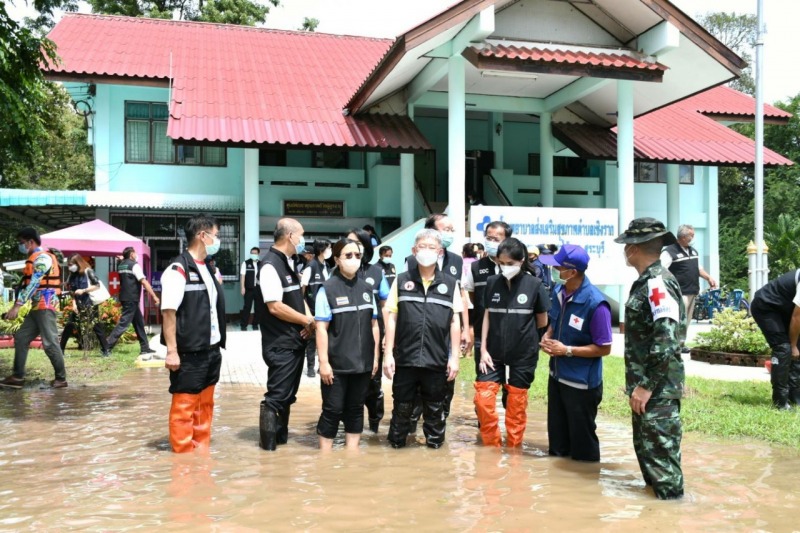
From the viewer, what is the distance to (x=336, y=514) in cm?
460

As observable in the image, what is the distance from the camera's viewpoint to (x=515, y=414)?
21.1 ft

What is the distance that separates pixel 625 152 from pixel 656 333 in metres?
13.1

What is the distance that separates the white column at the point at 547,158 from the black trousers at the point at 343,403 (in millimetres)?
14472

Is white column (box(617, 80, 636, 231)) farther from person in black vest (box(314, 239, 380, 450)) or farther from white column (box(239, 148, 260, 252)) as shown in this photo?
person in black vest (box(314, 239, 380, 450))

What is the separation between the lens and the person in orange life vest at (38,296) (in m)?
9.17

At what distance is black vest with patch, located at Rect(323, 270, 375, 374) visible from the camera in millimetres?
6211

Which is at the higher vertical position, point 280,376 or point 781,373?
point 280,376

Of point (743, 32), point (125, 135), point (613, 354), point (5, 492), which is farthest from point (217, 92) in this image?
point (743, 32)

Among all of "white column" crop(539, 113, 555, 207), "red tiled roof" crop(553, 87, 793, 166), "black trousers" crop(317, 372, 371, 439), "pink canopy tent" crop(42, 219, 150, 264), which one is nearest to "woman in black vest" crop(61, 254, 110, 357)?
"pink canopy tent" crop(42, 219, 150, 264)

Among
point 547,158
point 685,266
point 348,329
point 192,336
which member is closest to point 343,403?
point 348,329

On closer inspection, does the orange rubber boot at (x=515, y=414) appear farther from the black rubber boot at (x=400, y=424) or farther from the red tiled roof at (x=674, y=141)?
the red tiled roof at (x=674, y=141)

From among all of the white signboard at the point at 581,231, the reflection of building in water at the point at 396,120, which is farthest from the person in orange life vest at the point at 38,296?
the white signboard at the point at 581,231

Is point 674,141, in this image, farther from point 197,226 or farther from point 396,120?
point 197,226

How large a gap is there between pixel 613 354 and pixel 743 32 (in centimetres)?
3828
